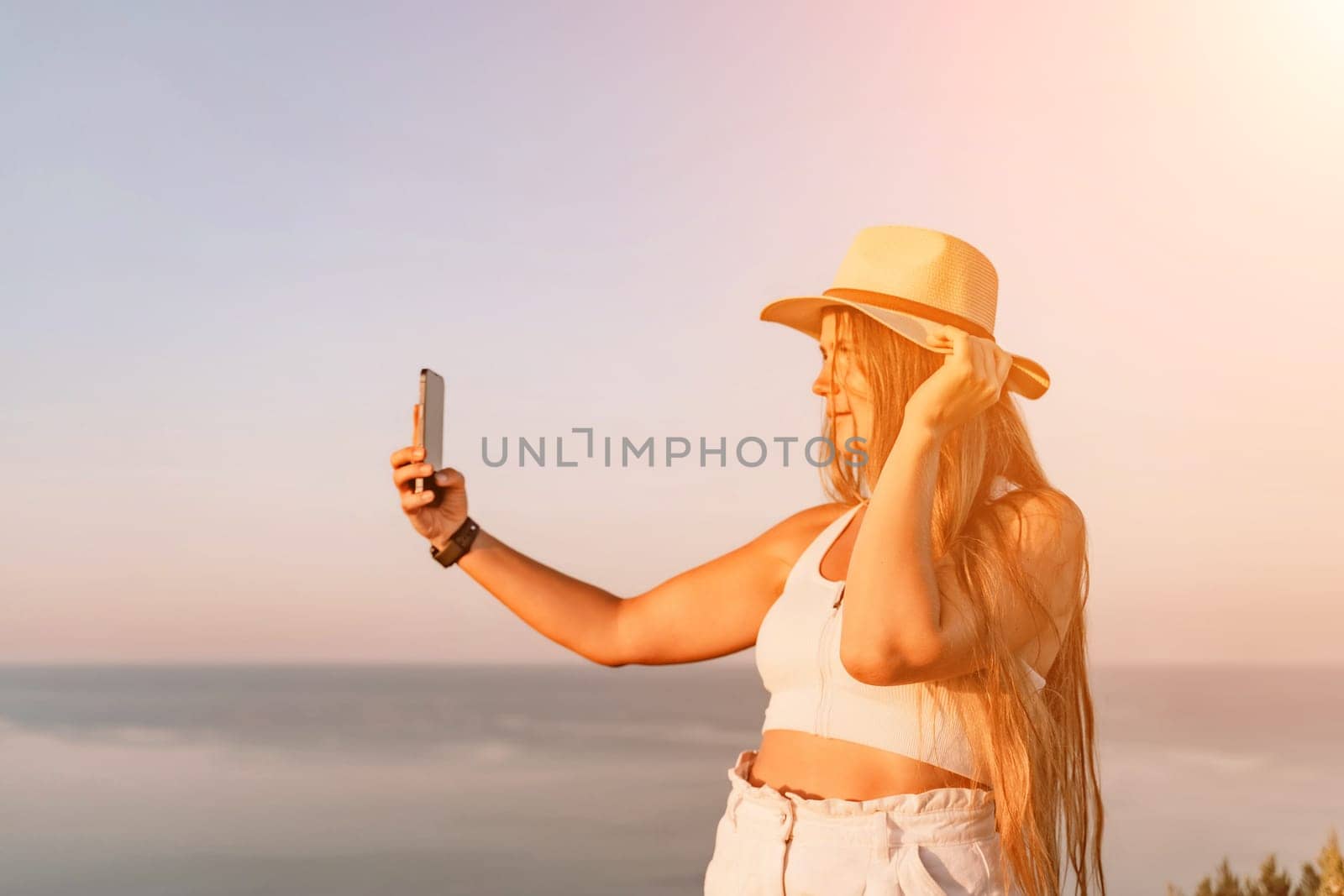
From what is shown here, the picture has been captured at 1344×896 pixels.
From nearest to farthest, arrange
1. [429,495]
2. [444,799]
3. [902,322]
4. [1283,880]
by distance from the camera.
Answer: [902,322]
[429,495]
[1283,880]
[444,799]

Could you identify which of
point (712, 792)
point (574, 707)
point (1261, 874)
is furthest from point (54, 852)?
point (574, 707)

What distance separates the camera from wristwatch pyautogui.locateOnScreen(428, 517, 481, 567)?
101 inches

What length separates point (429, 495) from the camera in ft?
8.20

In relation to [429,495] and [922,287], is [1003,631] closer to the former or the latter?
[922,287]

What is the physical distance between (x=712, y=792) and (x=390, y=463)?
13396 mm

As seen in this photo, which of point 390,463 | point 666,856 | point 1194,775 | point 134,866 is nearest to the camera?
point 390,463

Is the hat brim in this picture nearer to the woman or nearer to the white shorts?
the woman

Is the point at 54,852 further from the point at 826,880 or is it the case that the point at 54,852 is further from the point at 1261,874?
the point at 826,880

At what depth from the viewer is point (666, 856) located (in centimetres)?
1236

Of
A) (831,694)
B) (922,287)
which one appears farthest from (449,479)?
(922,287)

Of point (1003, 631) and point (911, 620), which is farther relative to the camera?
point (1003, 631)

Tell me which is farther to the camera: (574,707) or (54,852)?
(574,707)

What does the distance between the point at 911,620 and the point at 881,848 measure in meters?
0.38

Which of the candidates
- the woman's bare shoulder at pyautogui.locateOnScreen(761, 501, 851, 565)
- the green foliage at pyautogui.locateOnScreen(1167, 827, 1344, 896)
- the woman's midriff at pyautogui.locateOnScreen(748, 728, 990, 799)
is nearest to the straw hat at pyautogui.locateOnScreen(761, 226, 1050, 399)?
the woman's bare shoulder at pyautogui.locateOnScreen(761, 501, 851, 565)
